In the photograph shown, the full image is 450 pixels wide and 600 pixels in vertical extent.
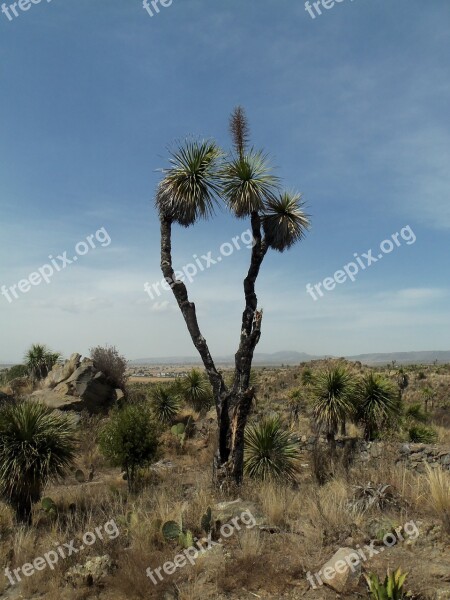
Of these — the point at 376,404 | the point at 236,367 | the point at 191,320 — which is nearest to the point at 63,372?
the point at 191,320

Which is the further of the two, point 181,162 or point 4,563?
point 181,162

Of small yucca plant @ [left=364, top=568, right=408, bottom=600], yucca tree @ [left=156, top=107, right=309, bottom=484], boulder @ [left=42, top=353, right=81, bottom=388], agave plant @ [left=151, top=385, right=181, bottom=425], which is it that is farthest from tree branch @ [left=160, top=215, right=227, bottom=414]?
boulder @ [left=42, top=353, right=81, bottom=388]

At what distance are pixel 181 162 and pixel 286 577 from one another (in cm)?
974

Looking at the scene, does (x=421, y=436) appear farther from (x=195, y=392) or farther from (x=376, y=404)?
(x=195, y=392)

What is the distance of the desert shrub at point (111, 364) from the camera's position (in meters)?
25.9

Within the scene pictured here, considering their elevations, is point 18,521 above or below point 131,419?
below

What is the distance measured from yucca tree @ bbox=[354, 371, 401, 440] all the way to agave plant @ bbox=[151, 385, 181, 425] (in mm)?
9570

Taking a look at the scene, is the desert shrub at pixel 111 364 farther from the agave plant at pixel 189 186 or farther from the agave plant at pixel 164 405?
the agave plant at pixel 189 186

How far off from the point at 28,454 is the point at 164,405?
43.3ft

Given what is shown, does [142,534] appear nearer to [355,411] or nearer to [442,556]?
[442,556]

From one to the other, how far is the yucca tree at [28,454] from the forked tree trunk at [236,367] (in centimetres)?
355

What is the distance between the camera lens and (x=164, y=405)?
869 inches

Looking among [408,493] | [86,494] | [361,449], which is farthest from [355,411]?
[86,494]

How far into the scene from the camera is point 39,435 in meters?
9.42
